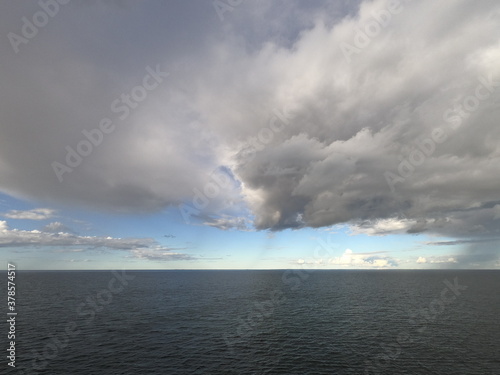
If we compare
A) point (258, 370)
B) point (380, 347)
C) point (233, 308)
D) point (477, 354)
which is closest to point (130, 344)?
point (258, 370)

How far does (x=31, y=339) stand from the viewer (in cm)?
5781

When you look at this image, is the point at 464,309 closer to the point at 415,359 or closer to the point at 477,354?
the point at 477,354

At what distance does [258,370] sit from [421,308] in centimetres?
8747
